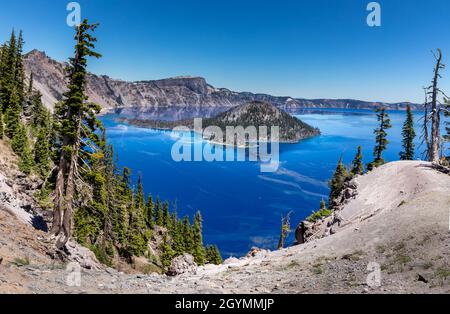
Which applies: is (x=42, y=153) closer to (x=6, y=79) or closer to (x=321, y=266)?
(x=6, y=79)

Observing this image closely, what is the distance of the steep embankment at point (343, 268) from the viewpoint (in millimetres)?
11969

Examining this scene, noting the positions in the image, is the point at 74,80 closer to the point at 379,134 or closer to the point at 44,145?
the point at 44,145

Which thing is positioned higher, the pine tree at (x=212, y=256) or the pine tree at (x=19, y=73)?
the pine tree at (x=19, y=73)

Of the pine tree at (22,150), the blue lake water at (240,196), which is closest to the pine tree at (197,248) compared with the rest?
the blue lake water at (240,196)

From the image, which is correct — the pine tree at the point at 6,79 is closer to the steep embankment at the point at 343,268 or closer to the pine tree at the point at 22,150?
the pine tree at the point at 22,150

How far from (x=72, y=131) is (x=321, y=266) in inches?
728

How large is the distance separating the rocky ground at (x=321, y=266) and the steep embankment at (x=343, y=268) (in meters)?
0.03

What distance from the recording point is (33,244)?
18.1 m

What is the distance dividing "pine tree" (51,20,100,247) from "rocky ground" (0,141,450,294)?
1.82 meters

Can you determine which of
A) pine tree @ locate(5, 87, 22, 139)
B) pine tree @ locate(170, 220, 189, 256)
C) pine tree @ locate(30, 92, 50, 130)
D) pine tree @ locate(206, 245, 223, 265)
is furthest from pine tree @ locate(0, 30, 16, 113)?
pine tree @ locate(206, 245, 223, 265)

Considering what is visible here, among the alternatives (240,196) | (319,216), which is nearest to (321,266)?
(319,216)

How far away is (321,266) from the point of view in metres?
16.3

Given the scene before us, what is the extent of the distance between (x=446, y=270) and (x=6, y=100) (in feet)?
217
